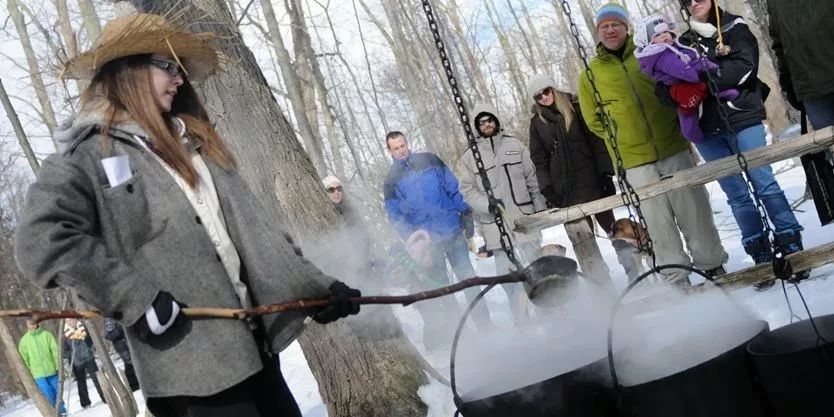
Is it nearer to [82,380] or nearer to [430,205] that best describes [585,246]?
[430,205]

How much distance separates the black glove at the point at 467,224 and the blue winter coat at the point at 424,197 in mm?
58

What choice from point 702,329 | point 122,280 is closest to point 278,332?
point 122,280

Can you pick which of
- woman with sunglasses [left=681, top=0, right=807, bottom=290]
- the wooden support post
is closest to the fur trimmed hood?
woman with sunglasses [left=681, top=0, right=807, bottom=290]

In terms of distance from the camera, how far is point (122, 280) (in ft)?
6.44

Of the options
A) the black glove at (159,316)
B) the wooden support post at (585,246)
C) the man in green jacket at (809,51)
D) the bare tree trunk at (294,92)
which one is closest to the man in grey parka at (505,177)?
the wooden support post at (585,246)

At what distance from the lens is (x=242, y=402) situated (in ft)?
7.01

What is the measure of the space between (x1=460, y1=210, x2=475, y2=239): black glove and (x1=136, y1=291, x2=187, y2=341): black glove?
15.5 feet

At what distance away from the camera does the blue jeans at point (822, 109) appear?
4.25 meters

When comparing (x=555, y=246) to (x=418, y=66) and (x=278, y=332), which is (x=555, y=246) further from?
(x=418, y=66)

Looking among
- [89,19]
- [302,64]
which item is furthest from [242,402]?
[302,64]

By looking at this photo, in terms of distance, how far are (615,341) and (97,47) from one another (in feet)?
6.79

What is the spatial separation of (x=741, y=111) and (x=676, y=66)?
571 millimetres

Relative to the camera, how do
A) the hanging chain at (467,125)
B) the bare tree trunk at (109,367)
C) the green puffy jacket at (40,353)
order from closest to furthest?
the hanging chain at (467,125)
the bare tree trunk at (109,367)
the green puffy jacket at (40,353)

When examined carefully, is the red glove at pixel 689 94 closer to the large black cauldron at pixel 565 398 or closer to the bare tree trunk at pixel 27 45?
the large black cauldron at pixel 565 398
